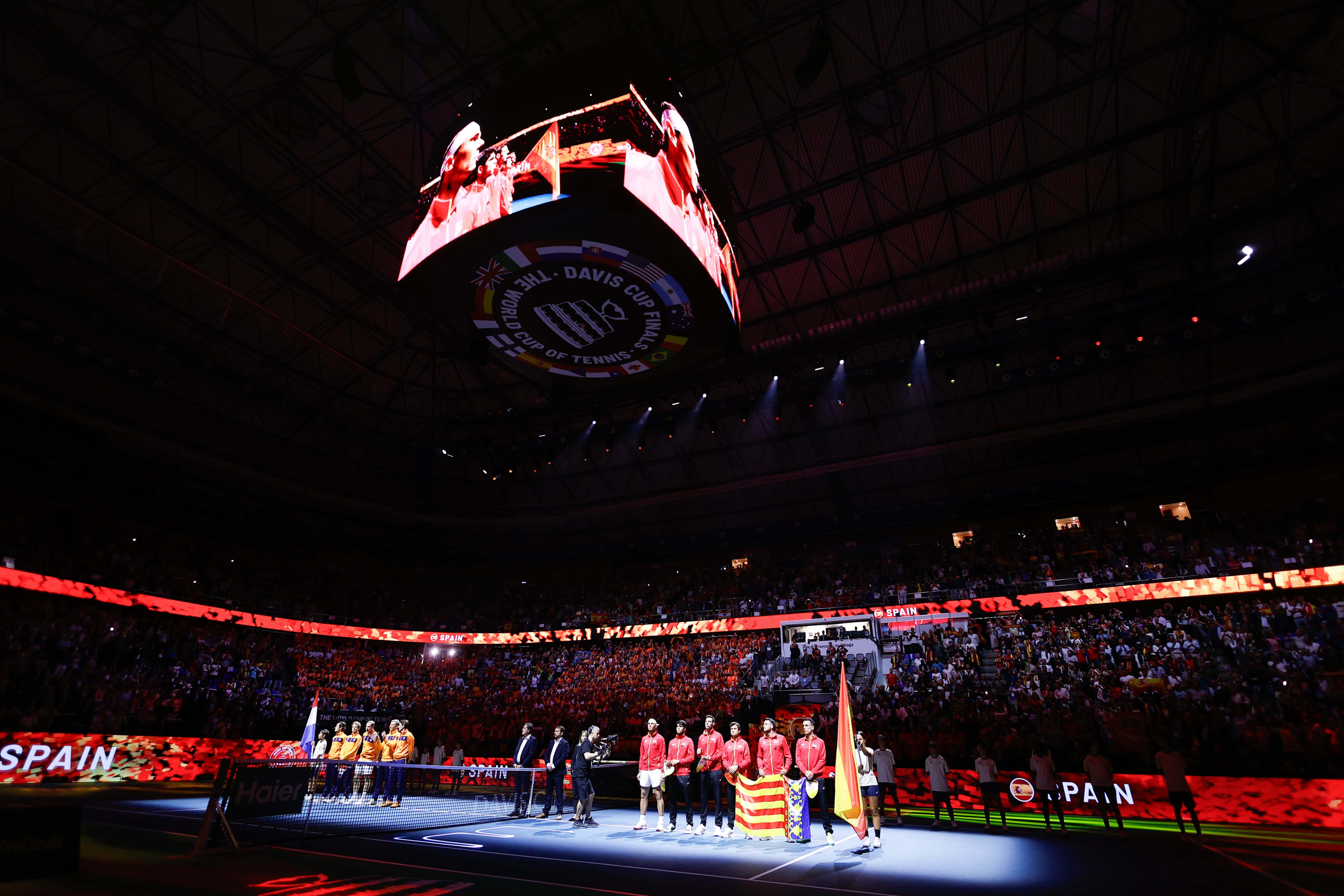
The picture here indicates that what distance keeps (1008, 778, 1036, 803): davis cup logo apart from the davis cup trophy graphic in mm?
14550

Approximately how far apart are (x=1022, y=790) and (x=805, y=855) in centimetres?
938

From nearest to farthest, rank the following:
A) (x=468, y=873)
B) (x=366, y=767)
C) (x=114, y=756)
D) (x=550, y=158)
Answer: (x=468, y=873) < (x=550, y=158) < (x=366, y=767) < (x=114, y=756)

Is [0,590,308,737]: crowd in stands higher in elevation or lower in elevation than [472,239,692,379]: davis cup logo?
lower

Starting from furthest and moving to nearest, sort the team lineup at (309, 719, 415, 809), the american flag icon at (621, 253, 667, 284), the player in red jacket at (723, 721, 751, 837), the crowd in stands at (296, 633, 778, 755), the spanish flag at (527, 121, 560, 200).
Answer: the crowd in stands at (296, 633, 778, 755) → the team lineup at (309, 719, 415, 809) → the player in red jacket at (723, 721, 751, 837) → the american flag icon at (621, 253, 667, 284) → the spanish flag at (527, 121, 560, 200)

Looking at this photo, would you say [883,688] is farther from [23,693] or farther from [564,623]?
[23,693]

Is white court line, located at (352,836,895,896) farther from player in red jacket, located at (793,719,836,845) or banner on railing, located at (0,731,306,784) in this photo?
banner on railing, located at (0,731,306,784)

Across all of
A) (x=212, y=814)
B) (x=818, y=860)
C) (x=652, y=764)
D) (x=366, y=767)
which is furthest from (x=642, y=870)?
(x=366, y=767)

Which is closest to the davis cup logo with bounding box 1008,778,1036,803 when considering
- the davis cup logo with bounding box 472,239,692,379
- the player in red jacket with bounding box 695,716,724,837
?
the player in red jacket with bounding box 695,716,724,837

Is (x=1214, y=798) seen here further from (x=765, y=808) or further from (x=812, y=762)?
(x=765, y=808)

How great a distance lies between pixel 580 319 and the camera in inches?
421

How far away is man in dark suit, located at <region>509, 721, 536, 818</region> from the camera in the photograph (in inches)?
581

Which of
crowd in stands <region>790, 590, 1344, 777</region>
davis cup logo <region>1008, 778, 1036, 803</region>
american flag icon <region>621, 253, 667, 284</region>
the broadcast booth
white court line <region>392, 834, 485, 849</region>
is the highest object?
american flag icon <region>621, 253, 667, 284</region>

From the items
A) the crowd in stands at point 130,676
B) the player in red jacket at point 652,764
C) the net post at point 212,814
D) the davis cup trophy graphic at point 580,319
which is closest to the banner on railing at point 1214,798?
the player in red jacket at point 652,764

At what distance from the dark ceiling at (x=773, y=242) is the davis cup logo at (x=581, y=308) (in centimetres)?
132
